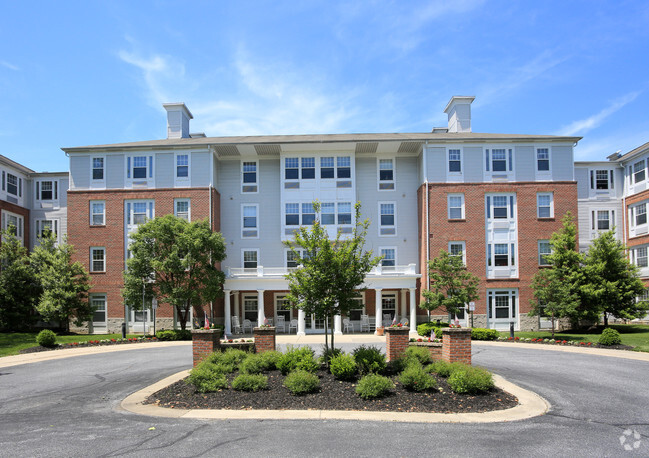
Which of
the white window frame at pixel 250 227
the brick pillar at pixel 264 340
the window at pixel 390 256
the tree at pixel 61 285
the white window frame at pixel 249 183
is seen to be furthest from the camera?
the white window frame at pixel 249 183

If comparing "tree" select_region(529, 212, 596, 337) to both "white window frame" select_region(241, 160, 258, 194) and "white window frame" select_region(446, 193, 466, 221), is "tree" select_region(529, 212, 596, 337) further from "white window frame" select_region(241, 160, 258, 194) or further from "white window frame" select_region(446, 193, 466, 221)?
"white window frame" select_region(241, 160, 258, 194)

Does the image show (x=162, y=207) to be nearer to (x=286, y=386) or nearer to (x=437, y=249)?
(x=437, y=249)

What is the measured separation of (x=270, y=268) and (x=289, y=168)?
7.52m

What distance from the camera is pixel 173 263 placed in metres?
27.2

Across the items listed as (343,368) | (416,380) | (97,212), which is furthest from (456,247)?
(97,212)

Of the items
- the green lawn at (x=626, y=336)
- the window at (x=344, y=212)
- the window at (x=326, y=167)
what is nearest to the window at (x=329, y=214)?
the window at (x=344, y=212)

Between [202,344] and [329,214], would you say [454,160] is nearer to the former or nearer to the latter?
[329,214]

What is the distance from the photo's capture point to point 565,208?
105ft

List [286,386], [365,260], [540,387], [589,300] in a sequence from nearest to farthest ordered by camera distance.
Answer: [286,386]
[540,387]
[365,260]
[589,300]

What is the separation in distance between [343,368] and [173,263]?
18.7 m

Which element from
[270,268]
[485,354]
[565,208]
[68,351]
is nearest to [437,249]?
[565,208]

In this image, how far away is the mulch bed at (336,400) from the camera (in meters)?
9.35

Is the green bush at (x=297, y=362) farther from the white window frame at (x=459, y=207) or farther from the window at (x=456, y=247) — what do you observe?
the white window frame at (x=459, y=207)

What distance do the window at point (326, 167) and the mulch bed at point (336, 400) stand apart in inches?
945
